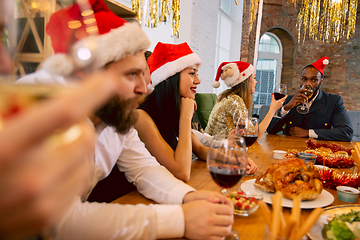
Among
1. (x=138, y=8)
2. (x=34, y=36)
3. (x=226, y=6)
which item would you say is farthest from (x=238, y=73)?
(x=226, y=6)

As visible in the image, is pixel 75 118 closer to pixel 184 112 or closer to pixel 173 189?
pixel 173 189

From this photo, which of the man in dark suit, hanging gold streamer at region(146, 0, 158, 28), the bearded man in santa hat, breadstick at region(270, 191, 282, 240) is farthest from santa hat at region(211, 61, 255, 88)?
breadstick at region(270, 191, 282, 240)

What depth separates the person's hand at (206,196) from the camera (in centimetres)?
67

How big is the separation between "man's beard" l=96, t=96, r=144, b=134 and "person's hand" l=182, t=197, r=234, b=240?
0.34 m

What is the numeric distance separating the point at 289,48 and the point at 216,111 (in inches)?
223

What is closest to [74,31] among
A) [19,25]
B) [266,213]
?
[19,25]

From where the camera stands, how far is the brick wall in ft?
20.6

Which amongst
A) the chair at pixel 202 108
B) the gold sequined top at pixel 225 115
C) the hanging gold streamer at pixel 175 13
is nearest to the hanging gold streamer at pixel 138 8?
the hanging gold streamer at pixel 175 13

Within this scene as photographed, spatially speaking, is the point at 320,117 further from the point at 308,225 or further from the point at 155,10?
the point at 308,225

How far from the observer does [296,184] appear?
2.54 ft

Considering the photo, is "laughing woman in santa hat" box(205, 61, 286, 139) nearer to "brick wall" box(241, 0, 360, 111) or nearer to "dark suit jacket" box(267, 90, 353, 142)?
"dark suit jacket" box(267, 90, 353, 142)

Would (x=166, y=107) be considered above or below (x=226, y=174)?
above

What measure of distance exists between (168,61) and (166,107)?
32cm

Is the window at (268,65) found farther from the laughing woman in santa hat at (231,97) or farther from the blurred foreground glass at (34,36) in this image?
the blurred foreground glass at (34,36)
